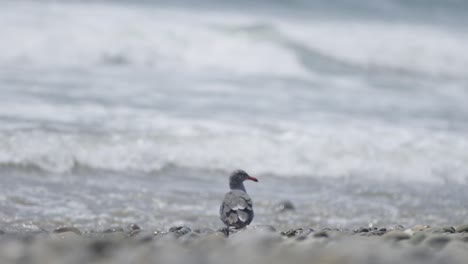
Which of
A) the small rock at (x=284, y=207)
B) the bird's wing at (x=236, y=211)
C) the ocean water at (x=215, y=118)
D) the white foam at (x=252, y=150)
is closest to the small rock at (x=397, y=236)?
the bird's wing at (x=236, y=211)

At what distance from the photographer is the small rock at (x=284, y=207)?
8555mm

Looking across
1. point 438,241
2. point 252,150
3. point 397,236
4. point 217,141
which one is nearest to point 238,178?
point 397,236

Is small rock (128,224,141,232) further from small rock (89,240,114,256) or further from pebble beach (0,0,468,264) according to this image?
small rock (89,240,114,256)

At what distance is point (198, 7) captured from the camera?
940 inches

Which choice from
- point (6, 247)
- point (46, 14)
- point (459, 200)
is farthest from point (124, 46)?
point (6, 247)

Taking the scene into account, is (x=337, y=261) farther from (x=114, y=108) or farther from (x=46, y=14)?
(x=46, y=14)

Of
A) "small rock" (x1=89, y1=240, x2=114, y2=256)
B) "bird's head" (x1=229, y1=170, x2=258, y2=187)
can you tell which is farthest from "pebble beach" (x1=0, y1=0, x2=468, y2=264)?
"bird's head" (x1=229, y1=170, x2=258, y2=187)

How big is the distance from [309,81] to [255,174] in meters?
7.00

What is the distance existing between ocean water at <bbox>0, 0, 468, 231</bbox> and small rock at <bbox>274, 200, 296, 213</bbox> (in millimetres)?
86

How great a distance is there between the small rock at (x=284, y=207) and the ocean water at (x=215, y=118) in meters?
0.09

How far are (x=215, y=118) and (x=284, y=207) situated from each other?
12.1 feet

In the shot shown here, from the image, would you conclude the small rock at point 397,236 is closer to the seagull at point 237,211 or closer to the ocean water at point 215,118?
the seagull at point 237,211

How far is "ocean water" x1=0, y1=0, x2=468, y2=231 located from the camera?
866cm

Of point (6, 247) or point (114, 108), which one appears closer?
point (6, 247)
